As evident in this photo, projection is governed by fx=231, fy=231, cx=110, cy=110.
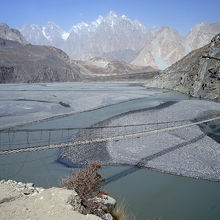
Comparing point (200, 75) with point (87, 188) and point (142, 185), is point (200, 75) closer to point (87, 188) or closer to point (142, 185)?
point (142, 185)

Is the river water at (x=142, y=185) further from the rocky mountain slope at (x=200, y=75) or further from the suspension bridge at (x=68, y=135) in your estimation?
the rocky mountain slope at (x=200, y=75)

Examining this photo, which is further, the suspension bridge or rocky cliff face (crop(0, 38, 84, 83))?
rocky cliff face (crop(0, 38, 84, 83))

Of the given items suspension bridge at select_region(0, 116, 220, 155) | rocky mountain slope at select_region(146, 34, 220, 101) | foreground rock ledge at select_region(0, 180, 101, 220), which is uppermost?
rocky mountain slope at select_region(146, 34, 220, 101)

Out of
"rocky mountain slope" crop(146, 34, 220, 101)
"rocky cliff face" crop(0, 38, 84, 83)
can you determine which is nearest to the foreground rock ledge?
"rocky mountain slope" crop(146, 34, 220, 101)

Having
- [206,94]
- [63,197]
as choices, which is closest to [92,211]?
[63,197]

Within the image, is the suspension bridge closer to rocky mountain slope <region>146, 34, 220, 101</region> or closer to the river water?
the river water
